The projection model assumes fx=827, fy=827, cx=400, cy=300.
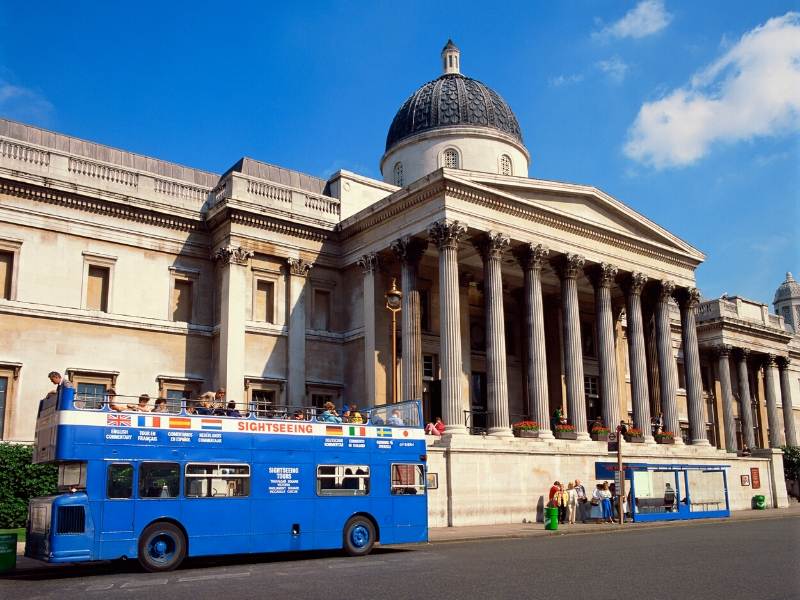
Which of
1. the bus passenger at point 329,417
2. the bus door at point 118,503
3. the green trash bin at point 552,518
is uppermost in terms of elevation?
the bus passenger at point 329,417

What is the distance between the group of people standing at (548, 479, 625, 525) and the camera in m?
30.1

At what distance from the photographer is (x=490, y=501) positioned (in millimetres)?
29094

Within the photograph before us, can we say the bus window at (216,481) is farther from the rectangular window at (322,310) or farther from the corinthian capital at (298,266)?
the rectangular window at (322,310)

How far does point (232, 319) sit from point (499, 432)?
1121 cm

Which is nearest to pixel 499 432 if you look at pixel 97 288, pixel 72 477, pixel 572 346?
pixel 572 346

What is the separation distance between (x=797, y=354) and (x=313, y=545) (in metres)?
56.8

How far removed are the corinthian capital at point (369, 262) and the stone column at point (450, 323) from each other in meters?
3.44

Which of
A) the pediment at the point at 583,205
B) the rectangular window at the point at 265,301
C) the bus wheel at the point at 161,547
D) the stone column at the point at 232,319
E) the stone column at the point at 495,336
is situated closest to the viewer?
Answer: the bus wheel at the point at 161,547

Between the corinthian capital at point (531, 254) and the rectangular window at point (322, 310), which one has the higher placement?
the corinthian capital at point (531, 254)

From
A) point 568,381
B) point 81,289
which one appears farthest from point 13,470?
point 568,381

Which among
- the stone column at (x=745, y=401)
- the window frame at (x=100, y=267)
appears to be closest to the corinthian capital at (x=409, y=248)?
the window frame at (x=100, y=267)

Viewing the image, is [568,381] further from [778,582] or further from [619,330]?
[778,582]

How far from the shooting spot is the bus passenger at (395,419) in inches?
810

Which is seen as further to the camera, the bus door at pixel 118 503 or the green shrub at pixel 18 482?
the green shrub at pixel 18 482
